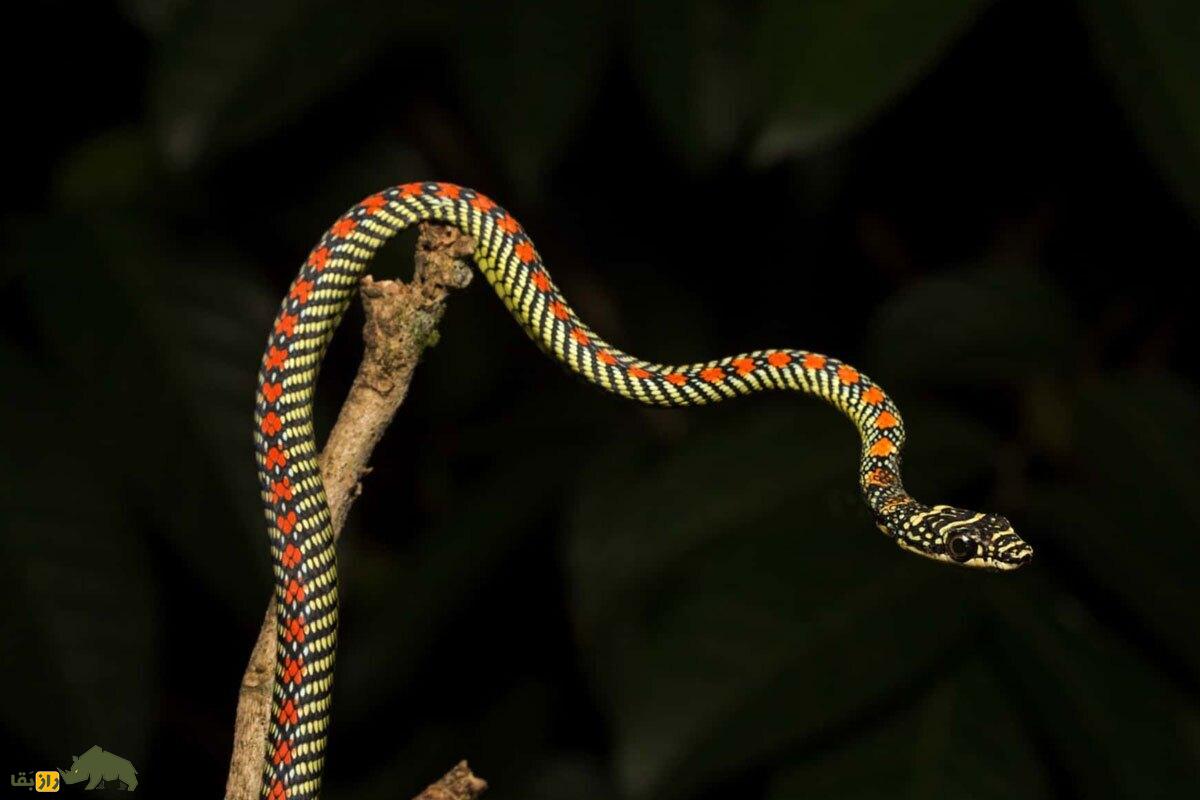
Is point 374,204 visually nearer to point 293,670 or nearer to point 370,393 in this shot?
point 370,393

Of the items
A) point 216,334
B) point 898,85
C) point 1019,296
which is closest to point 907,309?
point 1019,296

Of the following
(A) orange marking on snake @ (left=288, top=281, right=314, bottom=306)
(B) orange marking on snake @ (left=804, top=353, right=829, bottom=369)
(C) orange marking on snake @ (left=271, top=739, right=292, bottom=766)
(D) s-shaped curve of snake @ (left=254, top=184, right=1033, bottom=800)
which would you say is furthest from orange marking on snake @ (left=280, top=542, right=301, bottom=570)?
(B) orange marking on snake @ (left=804, top=353, right=829, bottom=369)

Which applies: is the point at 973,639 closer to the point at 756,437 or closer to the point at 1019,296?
the point at 756,437

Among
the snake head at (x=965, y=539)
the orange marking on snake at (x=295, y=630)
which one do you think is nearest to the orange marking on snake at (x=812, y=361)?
the snake head at (x=965, y=539)

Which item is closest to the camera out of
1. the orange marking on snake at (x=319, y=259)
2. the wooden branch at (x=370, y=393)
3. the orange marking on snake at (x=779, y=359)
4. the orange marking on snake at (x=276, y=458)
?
the wooden branch at (x=370, y=393)

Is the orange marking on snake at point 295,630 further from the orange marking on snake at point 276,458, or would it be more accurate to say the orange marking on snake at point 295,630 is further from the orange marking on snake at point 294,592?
the orange marking on snake at point 276,458

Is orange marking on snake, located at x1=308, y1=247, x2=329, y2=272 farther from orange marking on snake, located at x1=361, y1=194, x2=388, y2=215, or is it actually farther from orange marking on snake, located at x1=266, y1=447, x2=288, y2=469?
orange marking on snake, located at x1=266, y1=447, x2=288, y2=469
